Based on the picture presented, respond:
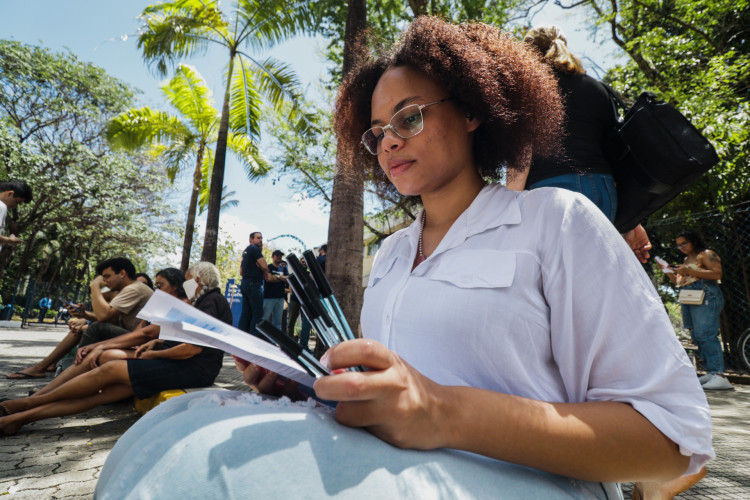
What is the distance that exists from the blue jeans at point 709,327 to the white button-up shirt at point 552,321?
6.84m

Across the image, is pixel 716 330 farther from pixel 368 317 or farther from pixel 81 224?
pixel 81 224

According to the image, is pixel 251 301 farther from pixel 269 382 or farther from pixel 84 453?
pixel 269 382

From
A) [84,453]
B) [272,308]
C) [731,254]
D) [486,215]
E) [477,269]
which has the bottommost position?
[84,453]

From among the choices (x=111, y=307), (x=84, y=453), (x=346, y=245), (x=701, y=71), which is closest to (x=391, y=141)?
(x=346, y=245)

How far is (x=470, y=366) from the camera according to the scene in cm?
97

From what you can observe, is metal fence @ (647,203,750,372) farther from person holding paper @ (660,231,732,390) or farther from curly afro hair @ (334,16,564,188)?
curly afro hair @ (334,16,564,188)

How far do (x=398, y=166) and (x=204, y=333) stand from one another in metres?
0.82

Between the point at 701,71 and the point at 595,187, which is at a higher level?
the point at 701,71

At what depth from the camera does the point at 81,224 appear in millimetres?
20688

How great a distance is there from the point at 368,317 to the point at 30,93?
23.1 meters

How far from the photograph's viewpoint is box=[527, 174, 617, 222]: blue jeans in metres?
1.88

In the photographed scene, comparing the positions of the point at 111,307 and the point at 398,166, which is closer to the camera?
the point at 398,166

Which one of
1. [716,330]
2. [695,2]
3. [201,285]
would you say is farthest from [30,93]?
[716,330]

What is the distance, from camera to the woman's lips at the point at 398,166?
4.45 feet
